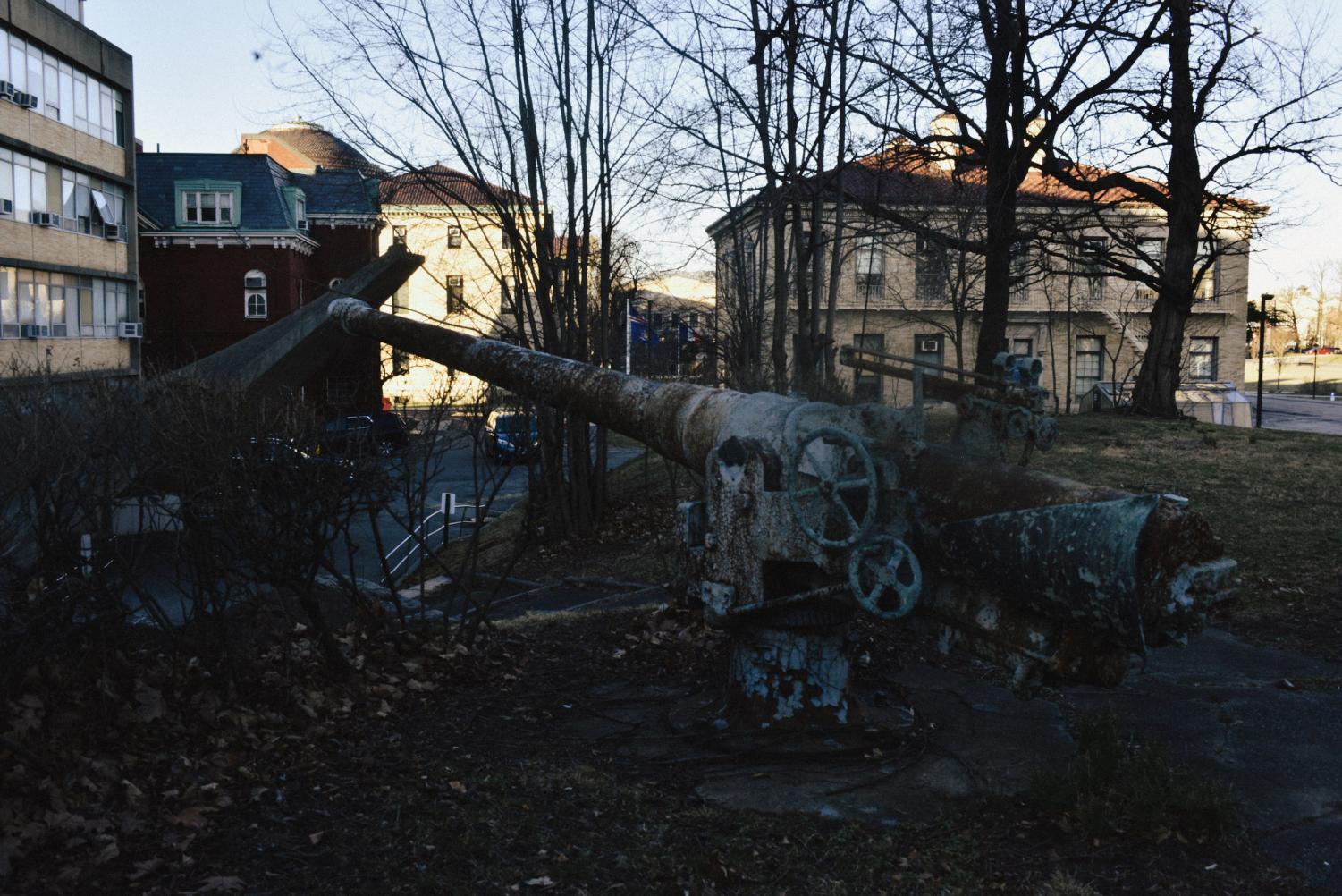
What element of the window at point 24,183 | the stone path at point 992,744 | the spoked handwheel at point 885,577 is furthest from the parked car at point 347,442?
the window at point 24,183

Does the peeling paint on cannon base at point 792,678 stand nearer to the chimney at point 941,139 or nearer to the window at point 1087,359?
the chimney at point 941,139

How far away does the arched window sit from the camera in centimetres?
4047

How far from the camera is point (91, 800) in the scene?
15.8 ft

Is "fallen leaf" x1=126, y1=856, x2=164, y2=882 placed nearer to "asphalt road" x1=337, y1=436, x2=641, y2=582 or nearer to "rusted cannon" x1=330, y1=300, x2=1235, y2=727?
"rusted cannon" x1=330, y1=300, x2=1235, y2=727

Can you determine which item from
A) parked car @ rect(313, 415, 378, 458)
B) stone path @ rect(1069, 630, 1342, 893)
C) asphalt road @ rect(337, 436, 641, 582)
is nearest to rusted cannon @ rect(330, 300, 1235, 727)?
stone path @ rect(1069, 630, 1342, 893)

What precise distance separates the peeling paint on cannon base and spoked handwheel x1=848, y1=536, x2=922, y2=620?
0.89m

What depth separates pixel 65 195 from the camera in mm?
30047

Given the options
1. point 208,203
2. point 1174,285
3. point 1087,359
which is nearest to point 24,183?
point 208,203

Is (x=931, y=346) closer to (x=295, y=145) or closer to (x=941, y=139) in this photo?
(x=941, y=139)

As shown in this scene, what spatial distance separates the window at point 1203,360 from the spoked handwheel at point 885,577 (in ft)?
133

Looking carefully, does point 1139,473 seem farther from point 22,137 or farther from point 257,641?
point 22,137

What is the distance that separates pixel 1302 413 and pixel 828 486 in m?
46.6

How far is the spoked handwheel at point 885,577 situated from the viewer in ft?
14.9

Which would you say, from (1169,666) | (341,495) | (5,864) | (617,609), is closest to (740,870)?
(5,864)
